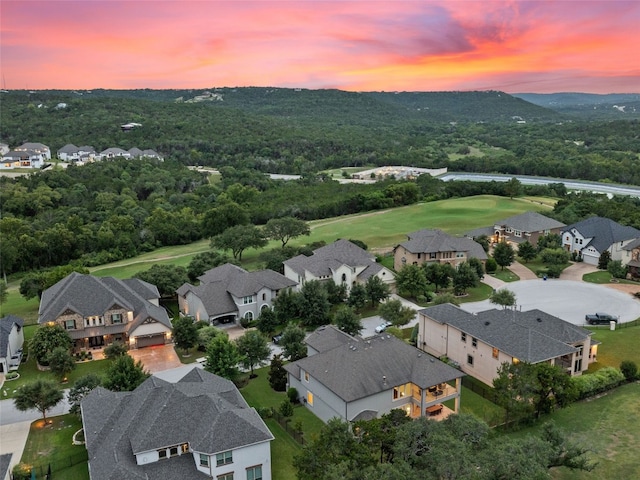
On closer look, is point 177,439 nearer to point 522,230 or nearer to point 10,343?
point 10,343

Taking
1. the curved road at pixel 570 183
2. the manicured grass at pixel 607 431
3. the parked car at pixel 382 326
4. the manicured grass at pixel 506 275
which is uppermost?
the curved road at pixel 570 183

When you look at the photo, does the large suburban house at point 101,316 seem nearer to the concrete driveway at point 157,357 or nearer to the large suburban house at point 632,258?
the concrete driveway at point 157,357

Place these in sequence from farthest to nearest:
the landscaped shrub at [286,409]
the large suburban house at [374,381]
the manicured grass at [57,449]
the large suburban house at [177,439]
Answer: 1. the landscaped shrub at [286,409]
2. the large suburban house at [374,381]
3. the manicured grass at [57,449]
4. the large suburban house at [177,439]

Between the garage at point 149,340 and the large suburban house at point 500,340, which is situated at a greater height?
the large suburban house at point 500,340

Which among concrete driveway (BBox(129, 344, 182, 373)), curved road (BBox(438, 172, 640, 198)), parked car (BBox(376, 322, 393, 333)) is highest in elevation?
curved road (BBox(438, 172, 640, 198))

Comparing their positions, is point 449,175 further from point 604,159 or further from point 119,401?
point 119,401

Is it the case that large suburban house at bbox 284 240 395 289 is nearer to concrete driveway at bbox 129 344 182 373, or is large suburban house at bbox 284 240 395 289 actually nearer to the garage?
the garage

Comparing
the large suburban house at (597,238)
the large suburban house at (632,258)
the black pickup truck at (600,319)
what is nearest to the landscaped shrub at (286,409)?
the black pickup truck at (600,319)

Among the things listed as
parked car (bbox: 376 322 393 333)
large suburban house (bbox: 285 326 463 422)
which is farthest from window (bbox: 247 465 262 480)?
parked car (bbox: 376 322 393 333)
